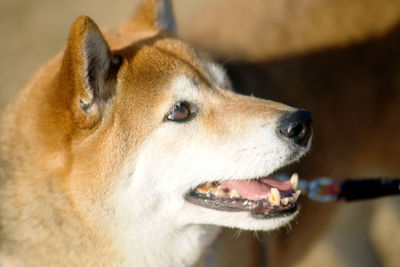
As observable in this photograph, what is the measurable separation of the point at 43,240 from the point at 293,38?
2.35 m

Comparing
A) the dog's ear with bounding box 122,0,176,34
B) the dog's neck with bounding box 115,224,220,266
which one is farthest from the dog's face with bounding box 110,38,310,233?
the dog's ear with bounding box 122,0,176,34

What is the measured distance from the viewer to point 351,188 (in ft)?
9.24

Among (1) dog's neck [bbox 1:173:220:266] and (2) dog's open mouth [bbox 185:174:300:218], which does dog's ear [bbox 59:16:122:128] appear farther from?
(2) dog's open mouth [bbox 185:174:300:218]

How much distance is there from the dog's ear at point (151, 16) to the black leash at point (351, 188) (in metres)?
1.36

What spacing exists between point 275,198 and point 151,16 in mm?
1327

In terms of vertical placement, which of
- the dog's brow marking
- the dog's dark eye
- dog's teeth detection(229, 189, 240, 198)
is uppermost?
the dog's brow marking

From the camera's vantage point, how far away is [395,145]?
146 inches

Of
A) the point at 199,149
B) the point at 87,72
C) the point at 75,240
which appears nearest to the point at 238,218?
the point at 199,149

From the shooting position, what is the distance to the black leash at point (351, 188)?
270cm

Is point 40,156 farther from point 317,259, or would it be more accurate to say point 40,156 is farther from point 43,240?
point 317,259

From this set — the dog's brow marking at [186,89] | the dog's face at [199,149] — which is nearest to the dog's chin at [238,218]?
the dog's face at [199,149]

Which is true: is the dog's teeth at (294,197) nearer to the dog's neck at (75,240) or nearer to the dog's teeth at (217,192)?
the dog's teeth at (217,192)

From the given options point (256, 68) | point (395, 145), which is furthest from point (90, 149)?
point (395, 145)

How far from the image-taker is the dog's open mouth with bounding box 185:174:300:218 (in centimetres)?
234
